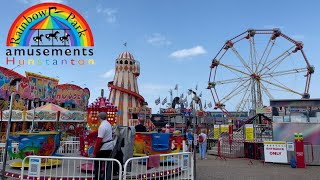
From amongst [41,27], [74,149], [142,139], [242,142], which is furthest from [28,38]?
[242,142]

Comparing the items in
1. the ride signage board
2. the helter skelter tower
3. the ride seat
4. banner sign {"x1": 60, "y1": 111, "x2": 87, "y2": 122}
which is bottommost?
the ride signage board

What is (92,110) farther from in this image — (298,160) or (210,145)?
(210,145)

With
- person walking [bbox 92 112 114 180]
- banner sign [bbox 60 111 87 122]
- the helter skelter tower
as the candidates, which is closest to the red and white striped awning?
the helter skelter tower

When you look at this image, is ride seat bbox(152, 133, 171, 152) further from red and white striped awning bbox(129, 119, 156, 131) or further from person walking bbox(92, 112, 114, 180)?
red and white striped awning bbox(129, 119, 156, 131)

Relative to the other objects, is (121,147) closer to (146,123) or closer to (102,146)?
(102,146)

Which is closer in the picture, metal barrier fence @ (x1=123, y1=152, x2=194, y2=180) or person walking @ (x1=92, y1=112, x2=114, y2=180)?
person walking @ (x1=92, y1=112, x2=114, y2=180)

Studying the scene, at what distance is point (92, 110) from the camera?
9.60 metres

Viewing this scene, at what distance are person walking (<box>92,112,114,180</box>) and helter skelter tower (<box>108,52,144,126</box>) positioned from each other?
25.6m

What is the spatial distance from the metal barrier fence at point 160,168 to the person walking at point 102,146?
49 cm

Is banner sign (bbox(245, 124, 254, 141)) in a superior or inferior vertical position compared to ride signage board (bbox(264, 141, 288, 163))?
superior

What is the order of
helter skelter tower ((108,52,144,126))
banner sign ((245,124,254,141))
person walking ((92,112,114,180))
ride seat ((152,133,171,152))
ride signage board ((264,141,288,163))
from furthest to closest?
helter skelter tower ((108,52,144,126))
banner sign ((245,124,254,141))
ride signage board ((264,141,288,163))
ride seat ((152,133,171,152))
person walking ((92,112,114,180))

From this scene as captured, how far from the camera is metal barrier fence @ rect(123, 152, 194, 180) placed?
5881mm

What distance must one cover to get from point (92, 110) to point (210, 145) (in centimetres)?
1149

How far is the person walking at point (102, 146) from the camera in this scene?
5617mm
